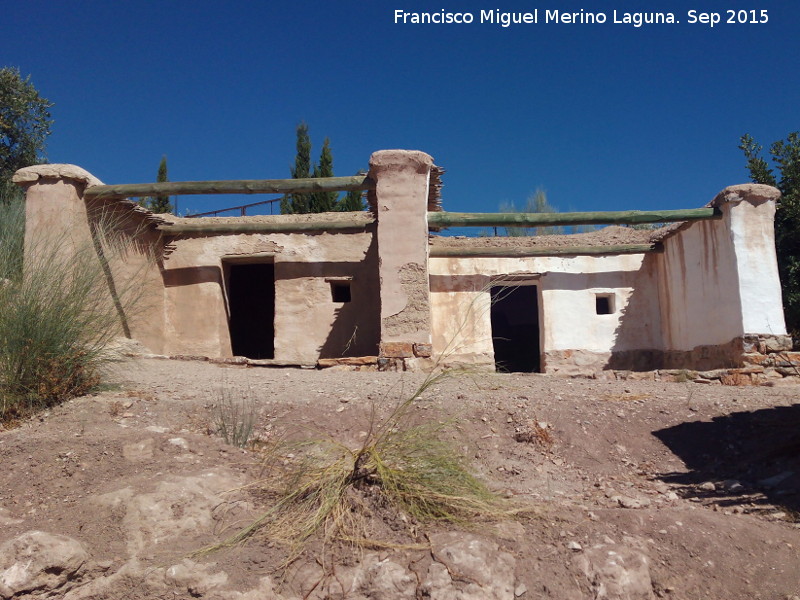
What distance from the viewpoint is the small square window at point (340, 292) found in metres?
11.6

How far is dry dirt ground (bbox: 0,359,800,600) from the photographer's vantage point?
358cm

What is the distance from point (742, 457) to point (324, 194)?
1932 cm

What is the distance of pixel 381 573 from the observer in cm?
356

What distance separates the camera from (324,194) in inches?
924

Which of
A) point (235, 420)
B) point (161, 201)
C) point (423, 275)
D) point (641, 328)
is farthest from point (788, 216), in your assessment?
point (161, 201)

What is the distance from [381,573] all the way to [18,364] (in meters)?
3.66

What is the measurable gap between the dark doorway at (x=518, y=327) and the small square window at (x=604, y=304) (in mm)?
3944

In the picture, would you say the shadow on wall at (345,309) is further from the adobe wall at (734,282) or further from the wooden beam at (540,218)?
the adobe wall at (734,282)

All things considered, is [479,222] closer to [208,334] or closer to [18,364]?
[208,334]

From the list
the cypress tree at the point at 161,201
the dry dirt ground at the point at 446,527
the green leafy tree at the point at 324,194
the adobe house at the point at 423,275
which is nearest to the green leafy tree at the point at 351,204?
the green leafy tree at the point at 324,194

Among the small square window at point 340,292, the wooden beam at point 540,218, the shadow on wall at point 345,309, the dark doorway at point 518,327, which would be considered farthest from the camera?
the dark doorway at point 518,327

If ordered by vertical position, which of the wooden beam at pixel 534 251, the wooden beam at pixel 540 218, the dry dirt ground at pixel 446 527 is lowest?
the dry dirt ground at pixel 446 527

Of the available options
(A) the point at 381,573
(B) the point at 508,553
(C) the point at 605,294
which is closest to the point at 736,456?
(B) the point at 508,553

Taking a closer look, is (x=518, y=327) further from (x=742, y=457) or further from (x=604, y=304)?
(x=742, y=457)
